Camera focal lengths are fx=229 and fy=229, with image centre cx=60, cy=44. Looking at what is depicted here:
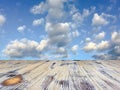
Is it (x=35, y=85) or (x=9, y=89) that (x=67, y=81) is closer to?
(x=35, y=85)

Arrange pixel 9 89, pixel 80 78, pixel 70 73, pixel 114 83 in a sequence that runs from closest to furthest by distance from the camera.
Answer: pixel 9 89 < pixel 114 83 < pixel 80 78 < pixel 70 73

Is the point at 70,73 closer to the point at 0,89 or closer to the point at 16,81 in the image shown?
the point at 16,81

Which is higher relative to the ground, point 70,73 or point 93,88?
point 70,73

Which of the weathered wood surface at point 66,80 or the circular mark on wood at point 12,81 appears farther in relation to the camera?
the circular mark on wood at point 12,81

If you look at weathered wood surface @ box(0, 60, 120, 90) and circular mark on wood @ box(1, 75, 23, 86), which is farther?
circular mark on wood @ box(1, 75, 23, 86)

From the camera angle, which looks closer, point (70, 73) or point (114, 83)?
point (114, 83)

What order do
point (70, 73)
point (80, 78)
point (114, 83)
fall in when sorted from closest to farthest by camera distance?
1. point (114, 83)
2. point (80, 78)
3. point (70, 73)

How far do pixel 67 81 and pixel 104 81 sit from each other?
19.1 inches

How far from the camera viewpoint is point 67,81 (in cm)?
289

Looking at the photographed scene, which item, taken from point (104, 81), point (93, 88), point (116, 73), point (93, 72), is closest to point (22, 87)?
point (93, 88)

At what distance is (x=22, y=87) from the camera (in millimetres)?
2652

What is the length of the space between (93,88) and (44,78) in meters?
0.74

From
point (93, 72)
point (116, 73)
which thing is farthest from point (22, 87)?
point (116, 73)

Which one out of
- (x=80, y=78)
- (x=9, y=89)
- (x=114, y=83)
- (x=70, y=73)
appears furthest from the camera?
(x=70, y=73)
